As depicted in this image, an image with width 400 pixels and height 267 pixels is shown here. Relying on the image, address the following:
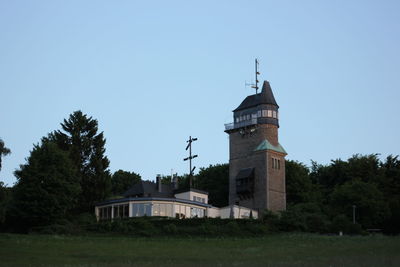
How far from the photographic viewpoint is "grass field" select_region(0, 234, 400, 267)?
32656 mm

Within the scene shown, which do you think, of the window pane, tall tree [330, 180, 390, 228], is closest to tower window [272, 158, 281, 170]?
tall tree [330, 180, 390, 228]

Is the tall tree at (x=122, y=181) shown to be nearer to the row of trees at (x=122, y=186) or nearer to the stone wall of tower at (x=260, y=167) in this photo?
the row of trees at (x=122, y=186)

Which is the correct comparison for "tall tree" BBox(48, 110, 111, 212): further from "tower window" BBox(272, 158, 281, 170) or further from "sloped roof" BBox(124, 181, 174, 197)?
"tower window" BBox(272, 158, 281, 170)

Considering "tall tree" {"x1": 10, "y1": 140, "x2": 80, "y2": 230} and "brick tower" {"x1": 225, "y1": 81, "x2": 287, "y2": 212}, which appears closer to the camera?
"tall tree" {"x1": 10, "y1": 140, "x2": 80, "y2": 230}

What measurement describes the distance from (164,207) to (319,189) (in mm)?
28695

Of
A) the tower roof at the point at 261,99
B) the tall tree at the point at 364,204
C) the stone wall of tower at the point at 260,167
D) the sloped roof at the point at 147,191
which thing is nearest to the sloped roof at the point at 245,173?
the stone wall of tower at the point at 260,167

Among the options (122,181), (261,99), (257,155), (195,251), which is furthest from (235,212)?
(122,181)

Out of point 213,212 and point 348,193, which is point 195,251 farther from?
point 348,193

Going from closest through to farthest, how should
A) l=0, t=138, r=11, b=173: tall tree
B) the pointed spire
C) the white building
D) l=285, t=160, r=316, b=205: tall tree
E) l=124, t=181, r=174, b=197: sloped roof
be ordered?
1. l=0, t=138, r=11, b=173: tall tree
2. the white building
3. l=124, t=181, r=174, b=197: sloped roof
4. the pointed spire
5. l=285, t=160, r=316, b=205: tall tree

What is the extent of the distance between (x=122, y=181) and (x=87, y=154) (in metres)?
26.0

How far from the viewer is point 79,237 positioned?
4722 cm

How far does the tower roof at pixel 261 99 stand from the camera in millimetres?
78250

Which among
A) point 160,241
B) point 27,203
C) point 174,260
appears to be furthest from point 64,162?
point 174,260

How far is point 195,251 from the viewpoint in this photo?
39.0m
